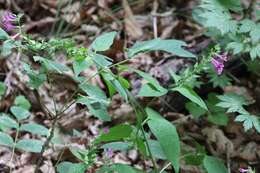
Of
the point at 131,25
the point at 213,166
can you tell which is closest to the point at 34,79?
the point at 213,166

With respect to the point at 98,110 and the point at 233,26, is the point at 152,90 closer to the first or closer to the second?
the point at 98,110

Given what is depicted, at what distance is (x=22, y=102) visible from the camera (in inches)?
100

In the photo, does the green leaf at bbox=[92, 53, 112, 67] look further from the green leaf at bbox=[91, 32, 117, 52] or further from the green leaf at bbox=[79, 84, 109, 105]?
the green leaf at bbox=[79, 84, 109, 105]

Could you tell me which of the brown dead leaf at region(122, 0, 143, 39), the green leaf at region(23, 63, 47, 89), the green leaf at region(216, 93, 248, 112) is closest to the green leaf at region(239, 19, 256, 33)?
the green leaf at region(216, 93, 248, 112)

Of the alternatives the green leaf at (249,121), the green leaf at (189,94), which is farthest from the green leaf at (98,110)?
the green leaf at (249,121)

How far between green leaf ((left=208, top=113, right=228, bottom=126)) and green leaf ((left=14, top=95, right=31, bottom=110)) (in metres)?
0.92

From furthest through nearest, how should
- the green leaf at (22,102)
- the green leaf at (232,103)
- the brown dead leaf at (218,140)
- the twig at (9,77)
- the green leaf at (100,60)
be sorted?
1. the twig at (9,77)
2. the green leaf at (22,102)
3. the brown dead leaf at (218,140)
4. the green leaf at (232,103)
5. the green leaf at (100,60)

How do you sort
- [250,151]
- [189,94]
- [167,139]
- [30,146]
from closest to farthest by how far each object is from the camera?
[167,139] → [189,94] → [30,146] → [250,151]

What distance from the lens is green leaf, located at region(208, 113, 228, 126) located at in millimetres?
2324

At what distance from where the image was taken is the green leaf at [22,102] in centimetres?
252

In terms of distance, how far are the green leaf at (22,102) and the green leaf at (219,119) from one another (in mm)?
923

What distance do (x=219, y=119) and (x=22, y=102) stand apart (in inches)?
39.6

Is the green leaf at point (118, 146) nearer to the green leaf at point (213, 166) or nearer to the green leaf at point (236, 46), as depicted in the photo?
the green leaf at point (213, 166)

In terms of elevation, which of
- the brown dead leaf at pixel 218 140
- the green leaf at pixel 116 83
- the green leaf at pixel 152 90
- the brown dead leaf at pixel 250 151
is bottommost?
the brown dead leaf at pixel 250 151
